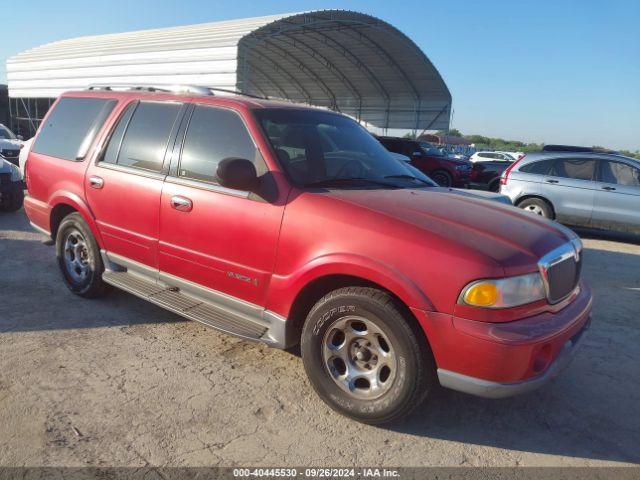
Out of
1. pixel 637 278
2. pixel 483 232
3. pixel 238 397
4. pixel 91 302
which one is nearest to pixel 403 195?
pixel 483 232

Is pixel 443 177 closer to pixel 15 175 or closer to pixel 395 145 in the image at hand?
pixel 395 145

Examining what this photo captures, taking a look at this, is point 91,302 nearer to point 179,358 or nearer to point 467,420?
point 179,358

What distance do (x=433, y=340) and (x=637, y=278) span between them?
214 inches

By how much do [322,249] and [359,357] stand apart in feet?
2.22

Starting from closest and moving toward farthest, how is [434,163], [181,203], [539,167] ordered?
[181,203], [539,167], [434,163]

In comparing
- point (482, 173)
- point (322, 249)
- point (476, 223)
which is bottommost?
point (482, 173)

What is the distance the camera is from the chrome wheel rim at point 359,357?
288cm

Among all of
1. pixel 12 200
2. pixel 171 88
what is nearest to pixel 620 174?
pixel 171 88

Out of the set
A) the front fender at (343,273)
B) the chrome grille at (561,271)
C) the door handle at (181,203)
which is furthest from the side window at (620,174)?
the door handle at (181,203)

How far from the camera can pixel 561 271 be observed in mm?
2979

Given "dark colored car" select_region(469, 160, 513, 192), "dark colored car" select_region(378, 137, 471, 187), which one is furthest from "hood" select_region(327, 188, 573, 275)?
"dark colored car" select_region(469, 160, 513, 192)

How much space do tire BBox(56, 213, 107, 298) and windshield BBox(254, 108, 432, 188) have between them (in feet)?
6.88

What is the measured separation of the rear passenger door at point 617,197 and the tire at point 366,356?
8189 mm

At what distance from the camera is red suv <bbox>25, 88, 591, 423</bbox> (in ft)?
8.61
